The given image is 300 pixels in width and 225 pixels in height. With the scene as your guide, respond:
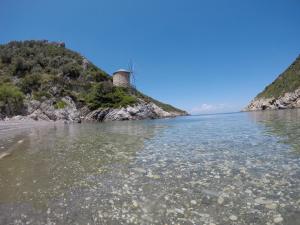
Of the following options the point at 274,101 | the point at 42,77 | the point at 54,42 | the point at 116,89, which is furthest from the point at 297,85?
the point at 54,42

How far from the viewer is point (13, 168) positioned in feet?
38.6

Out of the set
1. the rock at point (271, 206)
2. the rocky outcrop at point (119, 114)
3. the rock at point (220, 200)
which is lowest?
the rock at point (220, 200)

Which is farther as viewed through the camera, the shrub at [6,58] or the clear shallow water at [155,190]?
the shrub at [6,58]

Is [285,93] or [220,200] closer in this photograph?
[220,200]

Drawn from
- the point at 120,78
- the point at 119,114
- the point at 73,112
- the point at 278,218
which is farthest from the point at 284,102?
the point at 278,218

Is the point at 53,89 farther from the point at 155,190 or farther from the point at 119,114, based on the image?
the point at 155,190

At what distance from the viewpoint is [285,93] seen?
14000 cm

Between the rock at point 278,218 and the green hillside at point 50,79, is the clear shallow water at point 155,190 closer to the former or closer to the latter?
the rock at point 278,218

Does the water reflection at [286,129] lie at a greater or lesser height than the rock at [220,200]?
greater

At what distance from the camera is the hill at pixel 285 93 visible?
131m

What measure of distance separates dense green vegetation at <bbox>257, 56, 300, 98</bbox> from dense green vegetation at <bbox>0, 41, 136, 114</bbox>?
100623mm

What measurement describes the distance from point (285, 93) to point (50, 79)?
128797 millimetres

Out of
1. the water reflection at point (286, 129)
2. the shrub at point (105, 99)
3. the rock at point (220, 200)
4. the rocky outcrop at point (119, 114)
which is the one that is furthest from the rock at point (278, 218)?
the shrub at point (105, 99)

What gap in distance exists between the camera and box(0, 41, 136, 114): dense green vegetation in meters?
92.6
